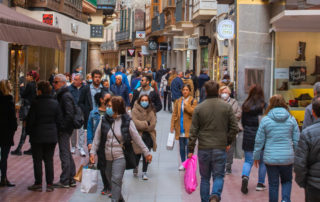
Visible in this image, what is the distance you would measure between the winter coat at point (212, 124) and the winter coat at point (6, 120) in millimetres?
3305

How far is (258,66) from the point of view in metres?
14.5

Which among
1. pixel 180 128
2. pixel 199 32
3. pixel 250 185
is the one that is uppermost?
pixel 199 32

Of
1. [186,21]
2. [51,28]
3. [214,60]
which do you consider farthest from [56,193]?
[186,21]

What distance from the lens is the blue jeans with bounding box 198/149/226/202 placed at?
763cm

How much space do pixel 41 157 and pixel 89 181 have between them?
1.89m

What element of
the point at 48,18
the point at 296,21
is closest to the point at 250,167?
the point at 296,21

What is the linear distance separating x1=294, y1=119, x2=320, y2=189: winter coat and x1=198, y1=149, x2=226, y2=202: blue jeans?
83.3 inches

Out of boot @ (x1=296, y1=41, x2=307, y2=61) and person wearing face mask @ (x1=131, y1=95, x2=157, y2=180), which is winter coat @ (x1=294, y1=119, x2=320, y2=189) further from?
boot @ (x1=296, y1=41, x2=307, y2=61)


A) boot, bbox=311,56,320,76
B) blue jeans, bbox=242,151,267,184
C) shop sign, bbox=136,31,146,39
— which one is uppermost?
shop sign, bbox=136,31,146,39

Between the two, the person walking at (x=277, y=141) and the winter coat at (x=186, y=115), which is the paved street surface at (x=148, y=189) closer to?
the winter coat at (x=186, y=115)

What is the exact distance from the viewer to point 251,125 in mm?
9672

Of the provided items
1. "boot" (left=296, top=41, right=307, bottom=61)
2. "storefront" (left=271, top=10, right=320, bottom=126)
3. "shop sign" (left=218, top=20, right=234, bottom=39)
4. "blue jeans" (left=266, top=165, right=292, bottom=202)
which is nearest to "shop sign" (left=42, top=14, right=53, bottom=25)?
"shop sign" (left=218, top=20, right=234, bottom=39)

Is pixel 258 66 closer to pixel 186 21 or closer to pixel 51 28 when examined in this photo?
pixel 51 28

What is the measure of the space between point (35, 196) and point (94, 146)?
186 cm
